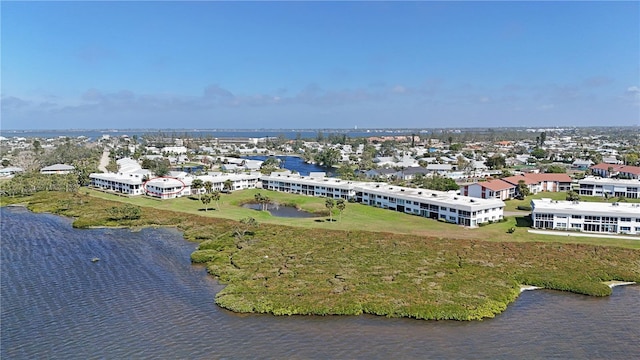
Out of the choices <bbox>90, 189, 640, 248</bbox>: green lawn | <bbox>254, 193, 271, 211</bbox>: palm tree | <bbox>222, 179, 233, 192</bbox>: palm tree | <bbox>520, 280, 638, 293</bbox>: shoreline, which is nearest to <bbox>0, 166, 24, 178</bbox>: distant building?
<bbox>90, 189, 640, 248</bbox>: green lawn

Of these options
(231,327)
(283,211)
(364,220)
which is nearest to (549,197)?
(364,220)

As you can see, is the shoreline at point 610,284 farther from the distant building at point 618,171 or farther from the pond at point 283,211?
the distant building at point 618,171

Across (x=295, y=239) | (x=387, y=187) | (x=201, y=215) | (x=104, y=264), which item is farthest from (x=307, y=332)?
(x=387, y=187)

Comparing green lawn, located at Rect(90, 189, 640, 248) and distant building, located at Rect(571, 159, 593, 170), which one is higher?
distant building, located at Rect(571, 159, 593, 170)

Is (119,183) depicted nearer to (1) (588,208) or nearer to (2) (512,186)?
(2) (512,186)

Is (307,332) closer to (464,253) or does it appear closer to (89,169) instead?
(464,253)

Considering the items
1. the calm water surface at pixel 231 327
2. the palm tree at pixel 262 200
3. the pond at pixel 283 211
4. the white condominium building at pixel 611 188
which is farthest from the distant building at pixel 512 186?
the calm water surface at pixel 231 327

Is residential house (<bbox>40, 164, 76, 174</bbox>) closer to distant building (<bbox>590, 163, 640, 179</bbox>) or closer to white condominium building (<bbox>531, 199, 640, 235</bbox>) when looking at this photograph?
white condominium building (<bbox>531, 199, 640, 235</bbox>)
